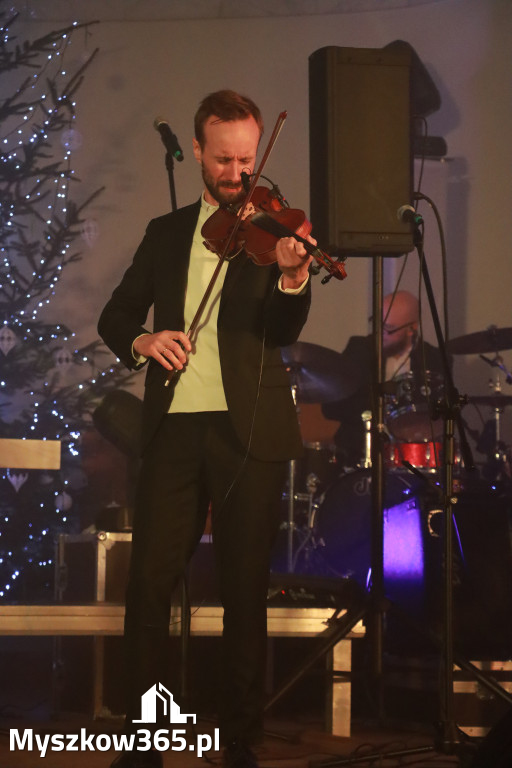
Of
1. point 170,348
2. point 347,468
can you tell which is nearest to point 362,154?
point 170,348

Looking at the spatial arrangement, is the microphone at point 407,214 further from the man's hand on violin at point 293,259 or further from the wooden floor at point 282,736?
the wooden floor at point 282,736

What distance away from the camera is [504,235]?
5934mm

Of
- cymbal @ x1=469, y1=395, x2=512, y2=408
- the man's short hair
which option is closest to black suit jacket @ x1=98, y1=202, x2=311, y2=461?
the man's short hair

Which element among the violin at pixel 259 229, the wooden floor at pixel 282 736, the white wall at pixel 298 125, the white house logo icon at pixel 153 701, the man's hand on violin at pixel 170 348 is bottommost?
the wooden floor at pixel 282 736

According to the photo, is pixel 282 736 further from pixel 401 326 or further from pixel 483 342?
pixel 401 326

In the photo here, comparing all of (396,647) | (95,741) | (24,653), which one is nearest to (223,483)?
(95,741)

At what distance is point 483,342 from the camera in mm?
5129

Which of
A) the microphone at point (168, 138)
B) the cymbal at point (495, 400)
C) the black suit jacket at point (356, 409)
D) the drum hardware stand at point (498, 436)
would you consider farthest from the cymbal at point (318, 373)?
the microphone at point (168, 138)

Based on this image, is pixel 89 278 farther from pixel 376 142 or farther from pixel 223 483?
pixel 223 483

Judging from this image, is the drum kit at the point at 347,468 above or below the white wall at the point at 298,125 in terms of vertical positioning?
below

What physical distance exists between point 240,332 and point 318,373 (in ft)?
8.79

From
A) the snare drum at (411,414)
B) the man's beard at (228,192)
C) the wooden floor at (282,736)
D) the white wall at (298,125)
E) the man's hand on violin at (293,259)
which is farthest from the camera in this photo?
the white wall at (298,125)

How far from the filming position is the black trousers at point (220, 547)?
7.77 feet

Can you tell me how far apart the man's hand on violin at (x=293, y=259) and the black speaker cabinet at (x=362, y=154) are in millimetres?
719
